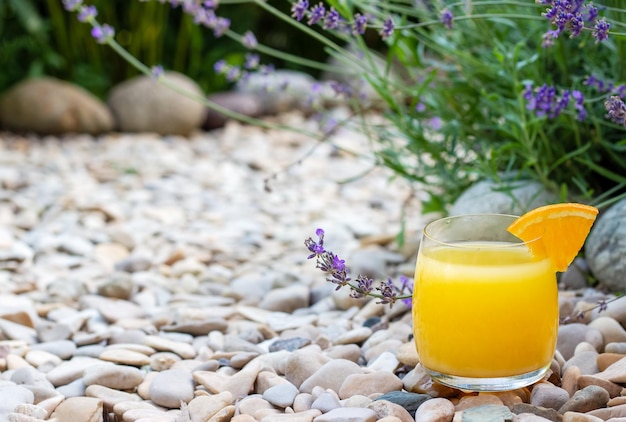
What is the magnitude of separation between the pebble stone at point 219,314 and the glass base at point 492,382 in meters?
0.02

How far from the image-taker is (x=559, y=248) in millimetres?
1286

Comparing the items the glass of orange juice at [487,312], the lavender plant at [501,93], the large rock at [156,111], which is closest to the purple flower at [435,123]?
the lavender plant at [501,93]

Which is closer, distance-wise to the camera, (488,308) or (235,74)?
(488,308)

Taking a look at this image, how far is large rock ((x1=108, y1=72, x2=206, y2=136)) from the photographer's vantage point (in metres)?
4.75

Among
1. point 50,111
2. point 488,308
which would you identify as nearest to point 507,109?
point 488,308

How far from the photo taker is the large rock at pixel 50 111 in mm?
4582

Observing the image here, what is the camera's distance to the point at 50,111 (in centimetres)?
459

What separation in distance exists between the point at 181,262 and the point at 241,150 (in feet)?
6.31

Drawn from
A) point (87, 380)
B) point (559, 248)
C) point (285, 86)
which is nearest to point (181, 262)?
point (285, 86)

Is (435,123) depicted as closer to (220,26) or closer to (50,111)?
(220,26)

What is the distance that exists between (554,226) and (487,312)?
17 cm

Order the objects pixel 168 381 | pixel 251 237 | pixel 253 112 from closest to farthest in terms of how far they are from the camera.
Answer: pixel 168 381 < pixel 251 237 < pixel 253 112

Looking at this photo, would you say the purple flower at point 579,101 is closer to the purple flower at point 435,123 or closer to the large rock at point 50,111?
the purple flower at point 435,123

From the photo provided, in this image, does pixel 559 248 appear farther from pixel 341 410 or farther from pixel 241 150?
pixel 241 150
